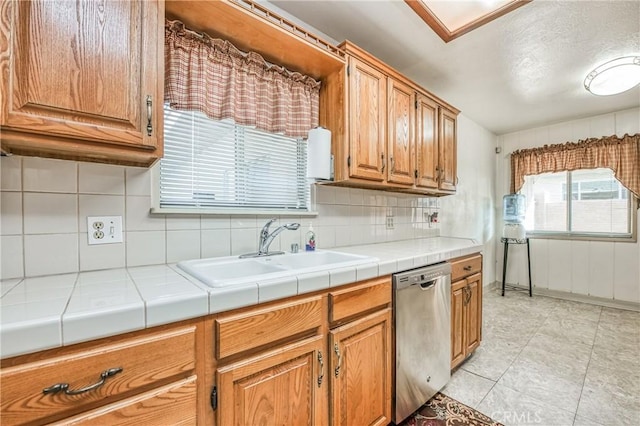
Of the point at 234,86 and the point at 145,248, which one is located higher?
the point at 234,86

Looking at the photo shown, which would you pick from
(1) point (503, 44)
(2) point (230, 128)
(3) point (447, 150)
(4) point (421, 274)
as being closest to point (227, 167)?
(2) point (230, 128)

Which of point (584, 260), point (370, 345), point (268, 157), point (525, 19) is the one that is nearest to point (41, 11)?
point (268, 157)

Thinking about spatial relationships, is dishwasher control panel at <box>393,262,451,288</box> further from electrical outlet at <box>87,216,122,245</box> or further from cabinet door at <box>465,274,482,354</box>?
electrical outlet at <box>87,216,122,245</box>

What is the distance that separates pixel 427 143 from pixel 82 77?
7.38 ft

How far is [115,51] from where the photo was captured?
0.93m

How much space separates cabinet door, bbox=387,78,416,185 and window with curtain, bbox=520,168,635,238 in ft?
10.2

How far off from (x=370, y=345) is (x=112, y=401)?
1.01m

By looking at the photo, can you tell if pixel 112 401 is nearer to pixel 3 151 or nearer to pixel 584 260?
pixel 3 151

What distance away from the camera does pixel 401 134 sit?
210 cm

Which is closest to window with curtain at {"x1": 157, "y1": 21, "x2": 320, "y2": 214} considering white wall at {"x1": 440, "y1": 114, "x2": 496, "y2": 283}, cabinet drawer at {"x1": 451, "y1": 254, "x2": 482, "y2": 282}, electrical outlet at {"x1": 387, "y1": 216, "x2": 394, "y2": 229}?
electrical outlet at {"x1": 387, "y1": 216, "x2": 394, "y2": 229}

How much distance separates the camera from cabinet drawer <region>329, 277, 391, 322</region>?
1.16m

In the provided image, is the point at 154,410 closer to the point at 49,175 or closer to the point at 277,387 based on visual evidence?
the point at 277,387

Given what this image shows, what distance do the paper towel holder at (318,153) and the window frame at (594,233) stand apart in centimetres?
386

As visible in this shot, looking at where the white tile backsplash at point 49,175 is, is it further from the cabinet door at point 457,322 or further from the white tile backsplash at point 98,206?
the cabinet door at point 457,322
